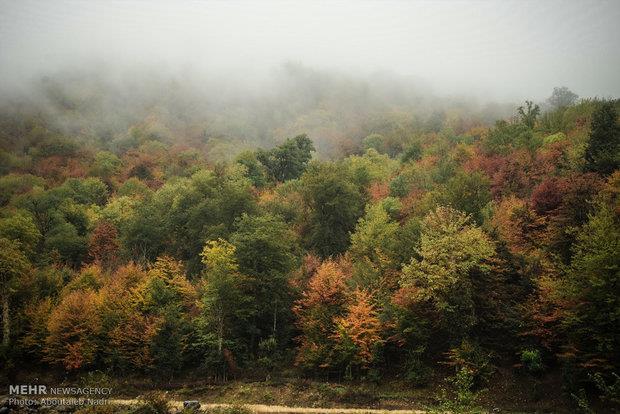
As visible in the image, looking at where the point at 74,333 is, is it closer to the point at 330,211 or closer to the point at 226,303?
the point at 226,303

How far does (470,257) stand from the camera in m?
29.4

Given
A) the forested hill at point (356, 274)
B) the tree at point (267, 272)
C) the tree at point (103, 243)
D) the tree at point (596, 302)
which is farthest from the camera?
the tree at point (103, 243)

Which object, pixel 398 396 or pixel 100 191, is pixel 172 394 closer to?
pixel 398 396

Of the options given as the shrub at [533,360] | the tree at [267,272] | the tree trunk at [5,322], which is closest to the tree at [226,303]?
the tree at [267,272]

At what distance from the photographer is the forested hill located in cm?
2823

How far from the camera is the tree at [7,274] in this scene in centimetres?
4078

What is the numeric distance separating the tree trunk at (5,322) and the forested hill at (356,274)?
0.62 feet

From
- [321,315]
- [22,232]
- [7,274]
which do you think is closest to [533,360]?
[321,315]

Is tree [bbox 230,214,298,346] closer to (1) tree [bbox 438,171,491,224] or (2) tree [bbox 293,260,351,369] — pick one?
(2) tree [bbox 293,260,351,369]

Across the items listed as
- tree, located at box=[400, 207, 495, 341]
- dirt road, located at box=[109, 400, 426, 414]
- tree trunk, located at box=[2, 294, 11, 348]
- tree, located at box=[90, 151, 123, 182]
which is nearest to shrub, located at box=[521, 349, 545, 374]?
tree, located at box=[400, 207, 495, 341]

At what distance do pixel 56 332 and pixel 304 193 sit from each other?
98.5ft

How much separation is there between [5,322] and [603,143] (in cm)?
6177

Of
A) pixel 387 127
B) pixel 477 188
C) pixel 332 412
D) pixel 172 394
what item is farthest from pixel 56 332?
pixel 387 127

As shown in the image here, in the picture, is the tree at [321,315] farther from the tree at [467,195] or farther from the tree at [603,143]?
the tree at [603,143]
